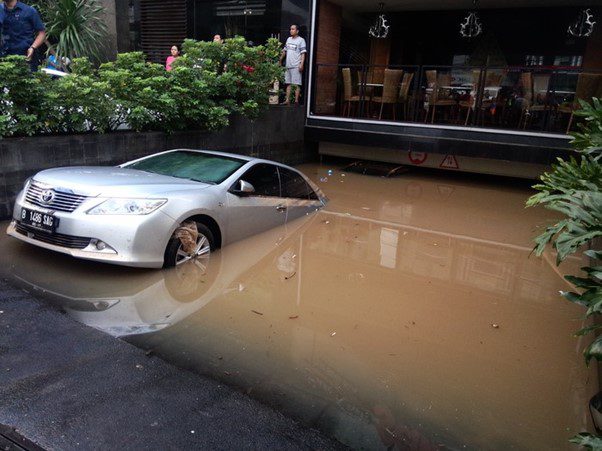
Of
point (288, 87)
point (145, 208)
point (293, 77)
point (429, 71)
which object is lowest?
point (145, 208)

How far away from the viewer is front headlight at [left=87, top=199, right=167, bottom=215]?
464 centimetres

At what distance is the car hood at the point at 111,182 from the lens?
15.7 feet

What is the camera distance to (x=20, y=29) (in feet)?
24.8

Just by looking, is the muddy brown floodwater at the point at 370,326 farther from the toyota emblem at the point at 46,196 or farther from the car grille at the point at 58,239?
the toyota emblem at the point at 46,196

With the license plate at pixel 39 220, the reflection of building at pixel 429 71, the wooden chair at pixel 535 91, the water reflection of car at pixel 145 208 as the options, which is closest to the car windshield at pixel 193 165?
the water reflection of car at pixel 145 208

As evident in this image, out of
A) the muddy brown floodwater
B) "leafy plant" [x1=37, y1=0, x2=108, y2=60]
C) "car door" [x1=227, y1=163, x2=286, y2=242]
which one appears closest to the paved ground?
the muddy brown floodwater

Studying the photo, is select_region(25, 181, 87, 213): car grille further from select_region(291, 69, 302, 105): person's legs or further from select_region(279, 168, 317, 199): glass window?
select_region(291, 69, 302, 105): person's legs

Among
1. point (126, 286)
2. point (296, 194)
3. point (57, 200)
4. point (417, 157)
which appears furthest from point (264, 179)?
point (417, 157)

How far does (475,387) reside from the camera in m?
3.46

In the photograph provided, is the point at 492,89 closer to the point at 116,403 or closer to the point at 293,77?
the point at 293,77

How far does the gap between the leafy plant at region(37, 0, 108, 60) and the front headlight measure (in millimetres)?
8782

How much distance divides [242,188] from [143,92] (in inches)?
116

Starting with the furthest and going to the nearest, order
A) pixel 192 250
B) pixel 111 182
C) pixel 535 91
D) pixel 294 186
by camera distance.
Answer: pixel 535 91 → pixel 294 186 → pixel 192 250 → pixel 111 182

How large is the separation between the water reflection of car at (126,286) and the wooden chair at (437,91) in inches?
274
